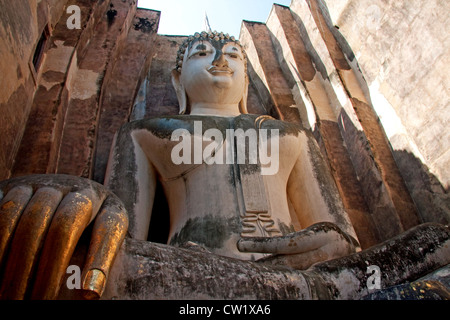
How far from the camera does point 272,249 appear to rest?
2.16 meters

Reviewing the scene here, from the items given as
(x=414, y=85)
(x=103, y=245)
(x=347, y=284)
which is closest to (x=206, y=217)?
(x=347, y=284)

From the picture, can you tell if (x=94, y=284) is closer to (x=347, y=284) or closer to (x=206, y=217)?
(x=347, y=284)

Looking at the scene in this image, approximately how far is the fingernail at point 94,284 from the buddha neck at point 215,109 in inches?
94.0

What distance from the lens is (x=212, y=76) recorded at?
374 cm

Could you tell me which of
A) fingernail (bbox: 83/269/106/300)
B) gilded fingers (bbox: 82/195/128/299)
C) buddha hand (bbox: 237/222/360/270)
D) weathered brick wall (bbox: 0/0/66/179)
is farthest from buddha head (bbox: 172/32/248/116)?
fingernail (bbox: 83/269/106/300)

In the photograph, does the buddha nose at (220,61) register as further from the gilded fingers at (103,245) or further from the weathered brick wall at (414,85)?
the gilded fingers at (103,245)

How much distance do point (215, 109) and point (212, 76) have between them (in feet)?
0.92

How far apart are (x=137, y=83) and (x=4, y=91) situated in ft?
5.68

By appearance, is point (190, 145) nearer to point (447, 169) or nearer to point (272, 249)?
point (272, 249)

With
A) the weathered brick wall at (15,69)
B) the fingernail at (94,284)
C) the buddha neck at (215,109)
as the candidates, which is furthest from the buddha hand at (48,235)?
the buddha neck at (215,109)

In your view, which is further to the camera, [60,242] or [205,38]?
[205,38]

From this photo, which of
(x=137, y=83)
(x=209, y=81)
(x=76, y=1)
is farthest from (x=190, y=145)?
(x=76, y=1)

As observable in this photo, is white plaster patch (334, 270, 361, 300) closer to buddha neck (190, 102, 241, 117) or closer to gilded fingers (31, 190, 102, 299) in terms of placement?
gilded fingers (31, 190, 102, 299)

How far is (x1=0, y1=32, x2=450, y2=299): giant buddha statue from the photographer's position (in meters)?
1.41
